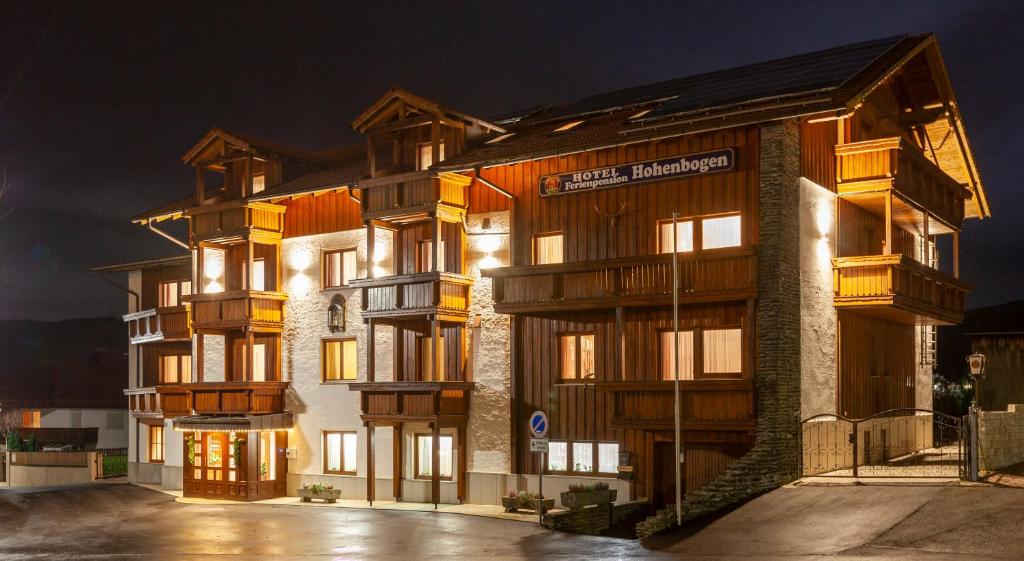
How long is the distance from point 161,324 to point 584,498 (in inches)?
924

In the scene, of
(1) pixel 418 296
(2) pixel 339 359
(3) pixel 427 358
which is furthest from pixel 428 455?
(1) pixel 418 296

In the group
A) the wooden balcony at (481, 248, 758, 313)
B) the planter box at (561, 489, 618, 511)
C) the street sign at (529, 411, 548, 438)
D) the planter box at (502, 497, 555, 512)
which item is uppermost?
the wooden balcony at (481, 248, 758, 313)

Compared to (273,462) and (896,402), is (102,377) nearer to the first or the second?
(273,462)

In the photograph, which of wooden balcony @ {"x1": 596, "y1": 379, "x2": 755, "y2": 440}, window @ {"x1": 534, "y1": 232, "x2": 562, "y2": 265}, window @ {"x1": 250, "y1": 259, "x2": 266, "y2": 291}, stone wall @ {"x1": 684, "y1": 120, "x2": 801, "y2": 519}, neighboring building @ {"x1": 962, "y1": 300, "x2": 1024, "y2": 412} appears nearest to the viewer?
stone wall @ {"x1": 684, "y1": 120, "x2": 801, "y2": 519}

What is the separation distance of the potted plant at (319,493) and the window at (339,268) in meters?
6.63

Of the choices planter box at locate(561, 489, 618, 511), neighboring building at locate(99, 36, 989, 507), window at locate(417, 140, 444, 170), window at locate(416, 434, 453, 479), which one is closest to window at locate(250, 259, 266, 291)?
neighboring building at locate(99, 36, 989, 507)

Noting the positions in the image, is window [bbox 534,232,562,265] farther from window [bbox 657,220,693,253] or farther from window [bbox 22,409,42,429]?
window [bbox 22,409,42,429]

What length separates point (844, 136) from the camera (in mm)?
30703

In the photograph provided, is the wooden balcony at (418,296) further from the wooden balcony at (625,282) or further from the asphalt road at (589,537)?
the asphalt road at (589,537)

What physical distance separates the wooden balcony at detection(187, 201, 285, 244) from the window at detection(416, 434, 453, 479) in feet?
31.2

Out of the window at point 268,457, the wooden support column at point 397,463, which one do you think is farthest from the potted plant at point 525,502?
the window at point 268,457

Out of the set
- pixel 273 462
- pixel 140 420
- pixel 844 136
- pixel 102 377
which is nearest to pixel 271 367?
pixel 273 462

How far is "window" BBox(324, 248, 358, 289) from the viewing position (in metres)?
37.6

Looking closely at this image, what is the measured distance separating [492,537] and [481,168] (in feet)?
38.4
